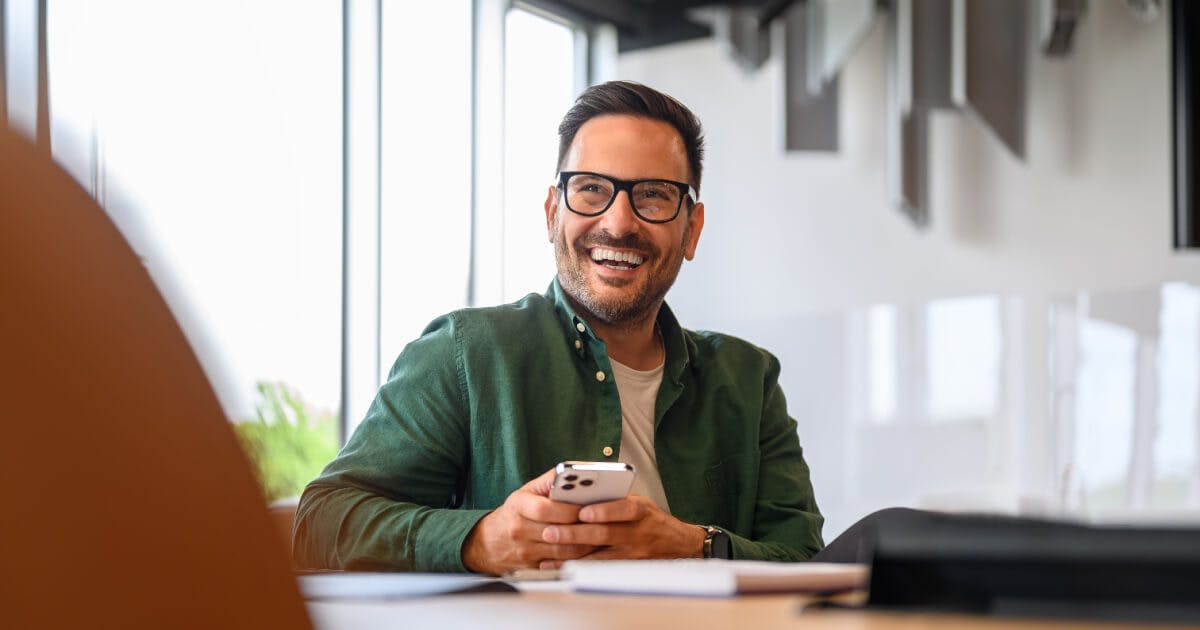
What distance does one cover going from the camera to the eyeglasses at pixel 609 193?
6.86 ft

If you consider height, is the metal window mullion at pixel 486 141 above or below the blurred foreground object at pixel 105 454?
above

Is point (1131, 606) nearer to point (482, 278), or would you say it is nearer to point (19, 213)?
point (19, 213)

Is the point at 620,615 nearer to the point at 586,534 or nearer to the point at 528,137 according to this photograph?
the point at 586,534

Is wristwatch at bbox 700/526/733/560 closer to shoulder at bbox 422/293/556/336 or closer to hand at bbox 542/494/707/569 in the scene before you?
hand at bbox 542/494/707/569

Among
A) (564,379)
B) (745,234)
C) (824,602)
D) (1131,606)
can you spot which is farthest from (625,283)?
(745,234)

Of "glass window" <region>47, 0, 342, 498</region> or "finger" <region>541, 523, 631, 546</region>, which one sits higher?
"glass window" <region>47, 0, 342, 498</region>

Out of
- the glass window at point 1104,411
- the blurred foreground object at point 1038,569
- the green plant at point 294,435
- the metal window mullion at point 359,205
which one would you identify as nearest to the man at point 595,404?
the blurred foreground object at point 1038,569

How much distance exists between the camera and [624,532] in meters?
1.48

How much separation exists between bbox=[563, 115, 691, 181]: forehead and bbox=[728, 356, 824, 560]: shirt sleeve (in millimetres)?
417

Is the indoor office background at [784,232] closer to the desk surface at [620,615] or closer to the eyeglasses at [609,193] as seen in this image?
the eyeglasses at [609,193]

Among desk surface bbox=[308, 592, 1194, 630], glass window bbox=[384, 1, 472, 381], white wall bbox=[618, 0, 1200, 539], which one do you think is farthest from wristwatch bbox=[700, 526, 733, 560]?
glass window bbox=[384, 1, 472, 381]

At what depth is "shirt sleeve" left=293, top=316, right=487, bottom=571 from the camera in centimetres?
161

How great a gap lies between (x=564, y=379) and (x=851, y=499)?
9.12 ft

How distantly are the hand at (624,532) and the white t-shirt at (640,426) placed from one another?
387mm
